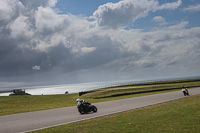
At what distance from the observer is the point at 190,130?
8.62 m

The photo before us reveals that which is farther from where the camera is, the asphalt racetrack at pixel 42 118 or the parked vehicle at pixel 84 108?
the parked vehicle at pixel 84 108

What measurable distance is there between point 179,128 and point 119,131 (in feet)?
8.70

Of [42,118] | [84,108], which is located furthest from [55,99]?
[42,118]

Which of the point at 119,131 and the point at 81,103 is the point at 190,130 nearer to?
the point at 119,131

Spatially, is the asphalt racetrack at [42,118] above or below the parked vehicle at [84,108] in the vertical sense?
below

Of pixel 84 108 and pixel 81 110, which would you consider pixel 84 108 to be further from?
pixel 81 110

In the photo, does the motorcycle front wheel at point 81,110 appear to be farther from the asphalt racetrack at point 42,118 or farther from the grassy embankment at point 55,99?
the grassy embankment at point 55,99

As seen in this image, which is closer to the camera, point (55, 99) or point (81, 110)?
point (81, 110)

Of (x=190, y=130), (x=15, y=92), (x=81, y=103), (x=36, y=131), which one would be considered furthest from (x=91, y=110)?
(x=15, y=92)

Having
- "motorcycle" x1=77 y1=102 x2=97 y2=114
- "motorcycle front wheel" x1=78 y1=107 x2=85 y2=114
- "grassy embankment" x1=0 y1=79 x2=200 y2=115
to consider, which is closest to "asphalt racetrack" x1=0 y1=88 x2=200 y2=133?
"motorcycle front wheel" x1=78 y1=107 x2=85 y2=114

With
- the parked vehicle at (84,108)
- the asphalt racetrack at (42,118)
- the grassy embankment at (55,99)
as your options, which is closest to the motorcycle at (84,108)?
the parked vehicle at (84,108)

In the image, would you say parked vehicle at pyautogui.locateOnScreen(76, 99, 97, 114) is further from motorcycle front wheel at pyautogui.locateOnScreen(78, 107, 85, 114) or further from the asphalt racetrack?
the asphalt racetrack

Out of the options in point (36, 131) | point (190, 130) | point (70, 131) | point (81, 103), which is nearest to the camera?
point (190, 130)

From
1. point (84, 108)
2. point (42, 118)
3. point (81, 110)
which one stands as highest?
point (84, 108)
